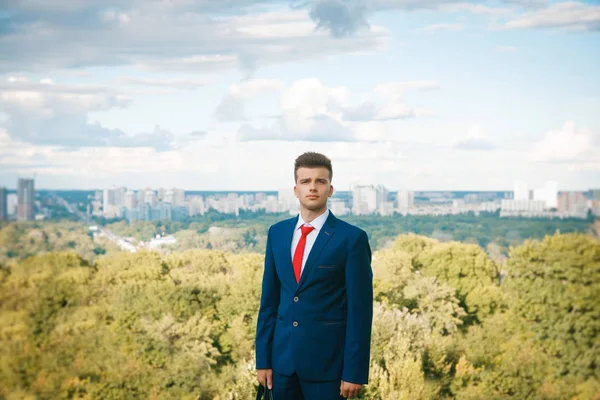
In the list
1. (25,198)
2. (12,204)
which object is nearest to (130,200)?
(25,198)

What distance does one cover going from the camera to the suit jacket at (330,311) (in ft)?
9.45

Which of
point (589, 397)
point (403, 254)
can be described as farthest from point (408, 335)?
point (403, 254)

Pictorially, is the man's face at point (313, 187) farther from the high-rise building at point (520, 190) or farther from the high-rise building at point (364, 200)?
the high-rise building at point (520, 190)

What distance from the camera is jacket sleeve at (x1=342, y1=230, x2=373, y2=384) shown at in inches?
113

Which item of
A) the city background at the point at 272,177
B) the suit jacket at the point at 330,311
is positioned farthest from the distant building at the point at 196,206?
the suit jacket at the point at 330,311

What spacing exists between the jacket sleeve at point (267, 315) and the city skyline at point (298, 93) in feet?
48.1

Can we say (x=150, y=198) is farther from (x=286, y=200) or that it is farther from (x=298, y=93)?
(x=298, y=93)

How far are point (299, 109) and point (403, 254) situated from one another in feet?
19.3

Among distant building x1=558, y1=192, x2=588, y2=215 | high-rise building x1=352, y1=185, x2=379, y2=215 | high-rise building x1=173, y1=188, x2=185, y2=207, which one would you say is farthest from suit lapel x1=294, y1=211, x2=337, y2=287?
high-rise building x1=173, y1=188, x2=185, y2=207

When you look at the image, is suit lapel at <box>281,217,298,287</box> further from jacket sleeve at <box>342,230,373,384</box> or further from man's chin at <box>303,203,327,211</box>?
jacket sleeve at <box>342,230,373,384</box>

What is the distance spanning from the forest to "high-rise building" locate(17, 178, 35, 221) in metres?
0.41

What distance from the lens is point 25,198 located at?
59.7 feet

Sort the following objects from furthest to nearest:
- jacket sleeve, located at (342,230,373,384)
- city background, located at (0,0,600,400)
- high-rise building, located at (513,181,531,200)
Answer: high-rise building, located at (513,181,531,200)
city background, located at (0,0,600,400)
jacket sleeve, located at (342,230,373,384)

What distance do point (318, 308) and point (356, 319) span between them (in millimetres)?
158
